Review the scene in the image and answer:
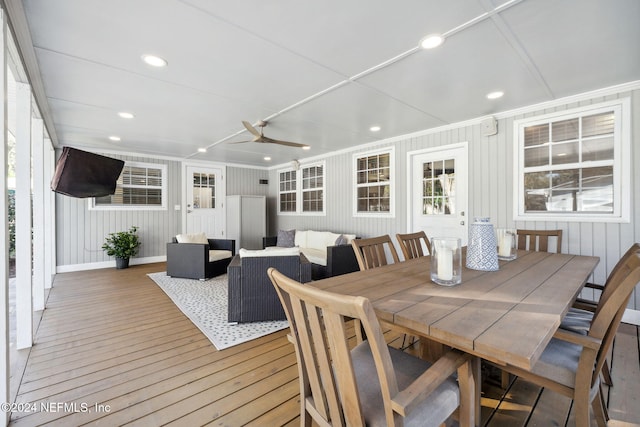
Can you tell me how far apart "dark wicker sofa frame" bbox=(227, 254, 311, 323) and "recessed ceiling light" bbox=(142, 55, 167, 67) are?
6.12ft

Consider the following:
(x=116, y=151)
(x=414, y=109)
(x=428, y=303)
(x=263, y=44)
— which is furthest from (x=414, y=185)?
(x=116, y=151)

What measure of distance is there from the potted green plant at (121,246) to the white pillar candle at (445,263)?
6008 millimetres

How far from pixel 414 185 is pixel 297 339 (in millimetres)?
3873

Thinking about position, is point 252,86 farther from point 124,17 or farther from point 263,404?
point 263,404

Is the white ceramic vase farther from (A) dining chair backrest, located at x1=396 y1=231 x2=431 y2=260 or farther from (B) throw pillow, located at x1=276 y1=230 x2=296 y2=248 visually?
(B) throw pillow, located at x1=276 y1=230 x2=296 y2=248

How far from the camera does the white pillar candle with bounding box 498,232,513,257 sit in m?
2.11

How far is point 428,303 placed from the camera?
1.17m

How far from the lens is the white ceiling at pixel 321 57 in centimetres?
175

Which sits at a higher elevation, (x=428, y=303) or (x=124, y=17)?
(x=124, y=17)

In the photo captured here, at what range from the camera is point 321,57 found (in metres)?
2.25

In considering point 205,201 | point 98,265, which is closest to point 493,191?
point 205,201

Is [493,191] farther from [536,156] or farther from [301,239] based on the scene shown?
[301,239]

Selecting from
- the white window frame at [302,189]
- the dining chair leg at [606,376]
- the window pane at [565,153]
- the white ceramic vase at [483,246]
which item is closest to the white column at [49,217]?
the white window frame at [302,189]

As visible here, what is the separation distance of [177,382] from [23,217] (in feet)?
5.56
